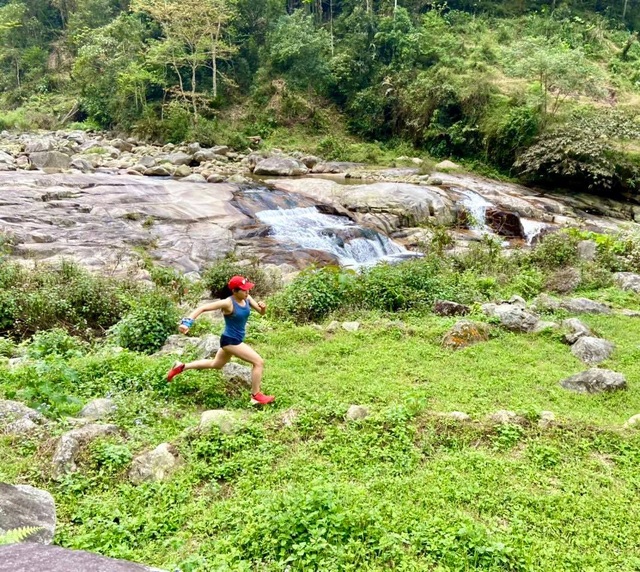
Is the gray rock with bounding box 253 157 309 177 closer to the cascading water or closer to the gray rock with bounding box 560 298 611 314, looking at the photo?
the cascading water

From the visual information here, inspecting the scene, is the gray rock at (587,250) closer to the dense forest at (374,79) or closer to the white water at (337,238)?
the white water at (337,238)

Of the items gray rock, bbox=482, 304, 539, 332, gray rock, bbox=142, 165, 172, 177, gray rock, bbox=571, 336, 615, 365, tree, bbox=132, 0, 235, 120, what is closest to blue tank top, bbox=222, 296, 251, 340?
gray rock, bbox=482, 304, 539, 332

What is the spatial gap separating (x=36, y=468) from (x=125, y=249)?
8337 mm

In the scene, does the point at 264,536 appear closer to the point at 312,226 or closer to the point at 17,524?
the point at 17,524

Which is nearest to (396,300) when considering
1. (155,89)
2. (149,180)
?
(149,180)

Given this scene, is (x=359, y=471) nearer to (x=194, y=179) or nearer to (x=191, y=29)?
(x=194, y=179)

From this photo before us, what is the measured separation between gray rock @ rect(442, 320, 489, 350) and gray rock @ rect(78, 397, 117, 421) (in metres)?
4.31

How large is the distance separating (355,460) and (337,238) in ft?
34.5

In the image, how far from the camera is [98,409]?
4.93 metres

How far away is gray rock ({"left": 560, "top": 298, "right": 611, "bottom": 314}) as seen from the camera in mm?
8516

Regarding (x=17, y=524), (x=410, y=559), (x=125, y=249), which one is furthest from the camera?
(x=125, y=249)

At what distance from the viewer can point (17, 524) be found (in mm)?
2939

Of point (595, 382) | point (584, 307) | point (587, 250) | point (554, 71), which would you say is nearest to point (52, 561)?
point (595, 382)

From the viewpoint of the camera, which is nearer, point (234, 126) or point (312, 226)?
point (312, 226)
